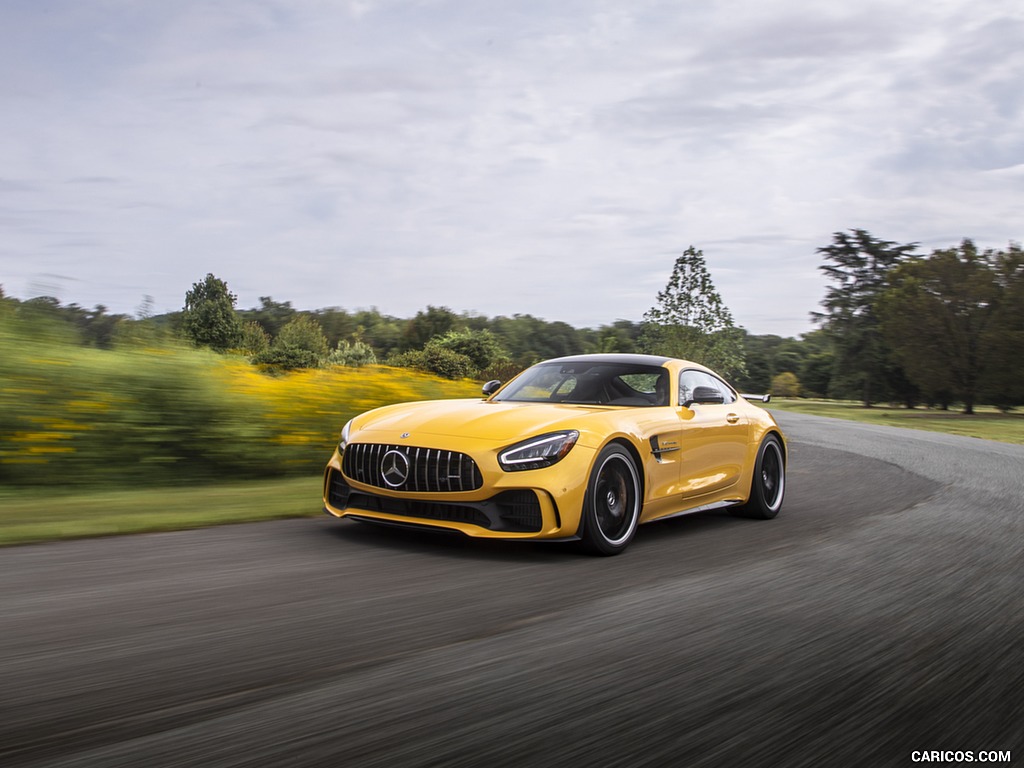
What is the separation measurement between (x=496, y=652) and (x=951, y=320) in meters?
59.6

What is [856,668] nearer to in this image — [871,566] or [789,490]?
[871,566]

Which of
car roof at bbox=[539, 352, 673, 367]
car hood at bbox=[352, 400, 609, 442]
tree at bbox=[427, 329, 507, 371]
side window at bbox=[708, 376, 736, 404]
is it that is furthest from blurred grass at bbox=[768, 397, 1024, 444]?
tree at bbox=[427, 329, 507, 371]

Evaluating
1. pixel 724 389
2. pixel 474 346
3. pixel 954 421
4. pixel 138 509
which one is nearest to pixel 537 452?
pixel 724 389

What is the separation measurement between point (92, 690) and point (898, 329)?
6167 cm

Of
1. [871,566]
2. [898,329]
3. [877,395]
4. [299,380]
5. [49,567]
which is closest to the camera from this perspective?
[49,567]

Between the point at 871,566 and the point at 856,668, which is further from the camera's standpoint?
the point at 871,566

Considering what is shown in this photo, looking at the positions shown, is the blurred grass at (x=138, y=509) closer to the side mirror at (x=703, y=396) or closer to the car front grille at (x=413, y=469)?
the car front grille at (x=413, y=469)

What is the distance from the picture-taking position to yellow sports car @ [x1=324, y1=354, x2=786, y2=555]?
18.9ft

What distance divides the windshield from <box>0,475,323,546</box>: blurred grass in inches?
82.5

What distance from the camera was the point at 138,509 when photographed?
24.6 ft

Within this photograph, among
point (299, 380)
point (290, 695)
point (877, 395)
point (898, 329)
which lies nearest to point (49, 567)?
point (290, 695)

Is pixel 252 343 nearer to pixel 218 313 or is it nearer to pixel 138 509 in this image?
pixel 138 509

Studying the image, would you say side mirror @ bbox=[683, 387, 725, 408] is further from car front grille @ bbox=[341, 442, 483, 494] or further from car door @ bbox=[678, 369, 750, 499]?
car front grille @ bbox=[341, 442, 483, 494]

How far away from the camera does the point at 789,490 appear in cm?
1055
